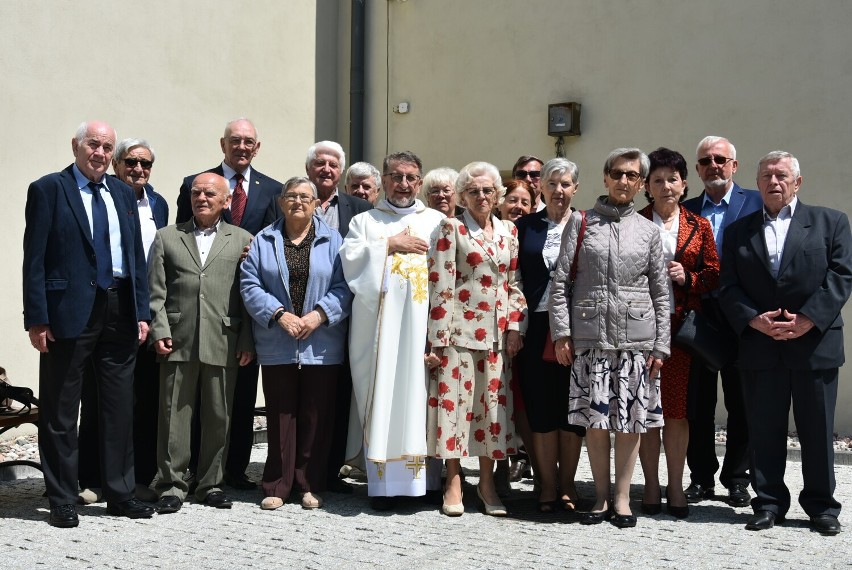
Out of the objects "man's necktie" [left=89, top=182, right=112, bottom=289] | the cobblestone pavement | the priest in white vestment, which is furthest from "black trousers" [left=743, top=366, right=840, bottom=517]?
"man's necktie" [left=89, top=182, right=112, bottom=289]

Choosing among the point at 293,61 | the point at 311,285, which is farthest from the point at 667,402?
the point at 293,61

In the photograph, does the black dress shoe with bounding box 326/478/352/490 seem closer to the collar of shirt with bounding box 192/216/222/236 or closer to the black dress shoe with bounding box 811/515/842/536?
the collar of shirt with bounding box 192/216/222/236

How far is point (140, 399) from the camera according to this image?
599 centimetres

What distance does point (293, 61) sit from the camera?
1008 cm

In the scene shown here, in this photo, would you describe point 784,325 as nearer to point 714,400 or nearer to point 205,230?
point 714,400

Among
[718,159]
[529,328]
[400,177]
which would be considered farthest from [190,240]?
[718,159]

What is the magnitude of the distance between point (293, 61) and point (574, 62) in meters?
2.69

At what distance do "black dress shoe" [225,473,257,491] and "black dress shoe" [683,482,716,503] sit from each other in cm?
255

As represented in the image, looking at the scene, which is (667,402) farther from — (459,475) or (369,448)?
(369,448)

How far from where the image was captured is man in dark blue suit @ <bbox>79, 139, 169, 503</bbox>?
585 cm

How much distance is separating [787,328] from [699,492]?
129 cm

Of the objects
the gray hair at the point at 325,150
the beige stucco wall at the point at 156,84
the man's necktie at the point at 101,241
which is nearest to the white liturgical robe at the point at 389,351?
the gray hair at the point at 325,150

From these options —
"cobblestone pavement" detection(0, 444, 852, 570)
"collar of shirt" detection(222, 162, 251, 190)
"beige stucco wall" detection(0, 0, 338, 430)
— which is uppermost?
"beige stucco wall" detection(0, 0, 338, 430)

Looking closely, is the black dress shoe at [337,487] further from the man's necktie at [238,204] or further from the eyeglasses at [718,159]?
the eyeglasses at [718,159]
